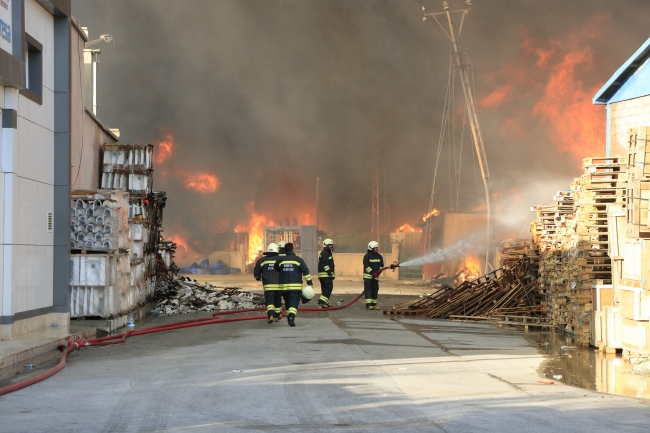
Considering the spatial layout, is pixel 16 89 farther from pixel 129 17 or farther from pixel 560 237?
pixel 129 17

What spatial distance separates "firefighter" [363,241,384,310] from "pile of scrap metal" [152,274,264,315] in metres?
2.80

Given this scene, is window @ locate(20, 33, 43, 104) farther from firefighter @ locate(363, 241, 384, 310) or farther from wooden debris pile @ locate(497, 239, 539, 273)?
wooden debris pile @ locate(497, 239, 539, 273)

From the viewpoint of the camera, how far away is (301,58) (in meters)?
52.4

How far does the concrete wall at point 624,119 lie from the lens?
18.5 meters

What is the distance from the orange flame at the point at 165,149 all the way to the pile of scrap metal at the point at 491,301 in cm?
3799

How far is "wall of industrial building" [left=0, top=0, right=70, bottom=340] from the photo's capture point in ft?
34.6

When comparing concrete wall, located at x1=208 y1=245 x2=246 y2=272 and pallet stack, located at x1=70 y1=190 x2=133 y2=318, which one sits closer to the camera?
pallet stack, located at x1=70 y1=190 x2=133 y2=318

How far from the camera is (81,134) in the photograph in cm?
1702

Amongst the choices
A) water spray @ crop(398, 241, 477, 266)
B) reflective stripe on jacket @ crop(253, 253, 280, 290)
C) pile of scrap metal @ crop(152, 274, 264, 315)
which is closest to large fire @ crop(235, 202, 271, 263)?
water spray @ crop(398, 241, 477, 266)

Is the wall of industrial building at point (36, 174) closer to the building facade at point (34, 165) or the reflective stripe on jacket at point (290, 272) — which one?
the building facade at point (34, 165)

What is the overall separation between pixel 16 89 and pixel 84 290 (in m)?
4.07

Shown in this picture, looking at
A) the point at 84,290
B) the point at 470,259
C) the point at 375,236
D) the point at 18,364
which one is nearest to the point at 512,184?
the point at 470,259

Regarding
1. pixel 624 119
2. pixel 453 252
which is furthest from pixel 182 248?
pixel 624 119

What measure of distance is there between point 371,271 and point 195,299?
457 cm
